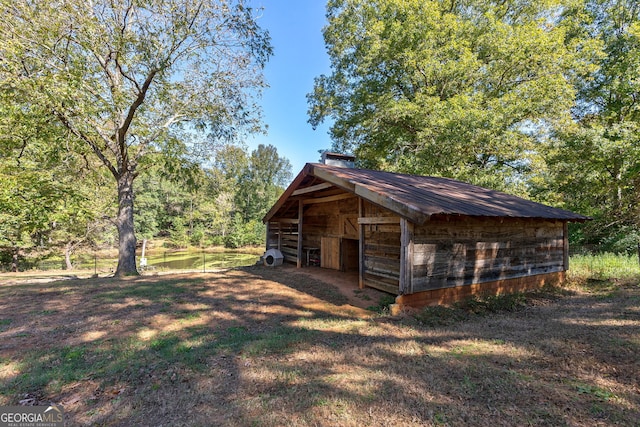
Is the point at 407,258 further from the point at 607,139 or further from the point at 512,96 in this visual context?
the point at 607,139

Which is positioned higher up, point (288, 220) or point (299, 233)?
point (288, 220)

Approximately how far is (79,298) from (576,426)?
9340mm

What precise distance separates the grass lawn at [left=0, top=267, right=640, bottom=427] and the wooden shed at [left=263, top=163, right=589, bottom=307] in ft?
2.52

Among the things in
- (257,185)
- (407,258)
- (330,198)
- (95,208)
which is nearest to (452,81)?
(330,198)

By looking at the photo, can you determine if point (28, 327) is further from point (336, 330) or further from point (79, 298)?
point (336, 330)

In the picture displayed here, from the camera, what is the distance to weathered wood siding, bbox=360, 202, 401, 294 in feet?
23.5

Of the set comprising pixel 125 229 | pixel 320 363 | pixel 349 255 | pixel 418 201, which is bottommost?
pixel 320 363

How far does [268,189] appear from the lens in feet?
144

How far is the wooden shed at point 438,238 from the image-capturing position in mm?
6258

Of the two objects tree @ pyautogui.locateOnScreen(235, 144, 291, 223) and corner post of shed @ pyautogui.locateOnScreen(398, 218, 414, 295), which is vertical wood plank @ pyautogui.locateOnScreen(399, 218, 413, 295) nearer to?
corner post of shed @ pyautogui.locateOnScreen(398, 218, 414, 295)

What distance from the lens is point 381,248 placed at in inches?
299

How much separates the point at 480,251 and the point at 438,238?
1.55 meters

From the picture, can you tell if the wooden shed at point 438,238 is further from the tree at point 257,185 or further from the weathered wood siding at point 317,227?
the tree at point 257,185

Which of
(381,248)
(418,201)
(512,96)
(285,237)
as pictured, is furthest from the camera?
(512,96)
